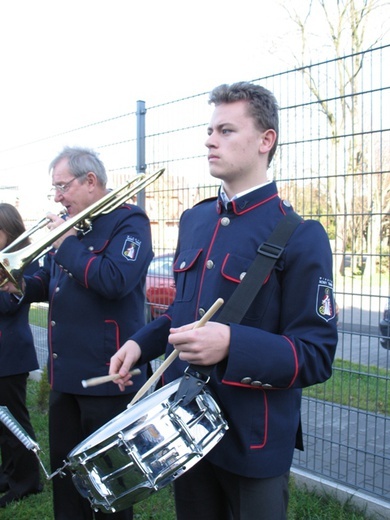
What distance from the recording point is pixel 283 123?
11.6ft

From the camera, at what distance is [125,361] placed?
1.99 m

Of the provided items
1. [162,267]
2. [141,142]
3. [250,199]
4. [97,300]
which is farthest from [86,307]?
[141,142]

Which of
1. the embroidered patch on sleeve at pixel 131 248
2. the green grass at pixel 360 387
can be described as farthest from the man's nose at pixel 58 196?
the green grass at pixel 360 387

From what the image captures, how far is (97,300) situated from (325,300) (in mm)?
1319

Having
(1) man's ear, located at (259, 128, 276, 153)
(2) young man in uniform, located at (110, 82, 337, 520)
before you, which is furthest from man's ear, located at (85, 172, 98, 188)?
(1) man's ear, located at (259, 128, 276, 153)

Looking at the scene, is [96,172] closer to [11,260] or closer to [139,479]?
[11,260]

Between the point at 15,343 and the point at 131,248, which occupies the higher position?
the point at 131,248

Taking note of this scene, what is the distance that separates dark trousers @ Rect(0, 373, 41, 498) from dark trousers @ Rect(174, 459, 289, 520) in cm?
205

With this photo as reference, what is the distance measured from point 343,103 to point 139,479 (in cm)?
250

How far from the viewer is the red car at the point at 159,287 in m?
4.29

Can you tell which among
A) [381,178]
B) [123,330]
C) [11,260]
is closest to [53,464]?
[123,330]

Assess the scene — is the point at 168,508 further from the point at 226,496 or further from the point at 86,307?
the point at 226,496

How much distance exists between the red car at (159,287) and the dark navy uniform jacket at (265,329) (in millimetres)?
2339

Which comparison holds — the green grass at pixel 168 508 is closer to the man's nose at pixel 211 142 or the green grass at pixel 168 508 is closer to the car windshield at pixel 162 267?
the car windshield at pixel 162 267
